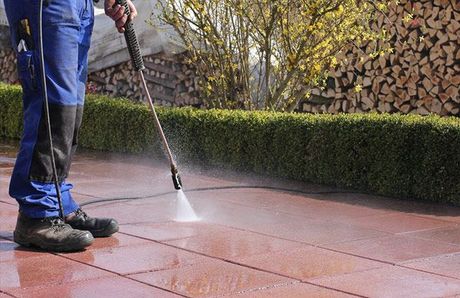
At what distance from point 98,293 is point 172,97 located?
7.62m

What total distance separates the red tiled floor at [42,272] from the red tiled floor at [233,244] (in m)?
0.64

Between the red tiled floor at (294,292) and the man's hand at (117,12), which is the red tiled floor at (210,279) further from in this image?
the man's hand at (117,12)

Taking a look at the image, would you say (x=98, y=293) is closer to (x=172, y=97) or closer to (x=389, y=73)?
(x=389, y=73)

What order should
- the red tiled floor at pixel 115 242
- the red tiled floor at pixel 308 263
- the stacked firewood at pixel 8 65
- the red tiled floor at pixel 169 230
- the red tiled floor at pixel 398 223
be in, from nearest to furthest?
the red tiled floor at pixel 308 263 < the red tiled floor at pixel 115 242 < the red tiled floor at pixel 169 230 < the red tiled floor at pixel 398 223 < the stacked firewood at pixel 8 65

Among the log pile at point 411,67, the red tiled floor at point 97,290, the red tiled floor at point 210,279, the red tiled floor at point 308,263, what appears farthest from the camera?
the log pile at point 411,67

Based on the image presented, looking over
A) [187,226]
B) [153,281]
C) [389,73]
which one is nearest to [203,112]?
[389,73]

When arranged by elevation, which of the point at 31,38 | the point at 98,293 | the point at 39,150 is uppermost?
the point at 31,38

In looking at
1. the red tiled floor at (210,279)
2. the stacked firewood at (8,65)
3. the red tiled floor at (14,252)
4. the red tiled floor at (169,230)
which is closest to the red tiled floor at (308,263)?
the red tiled floor at (210,279)

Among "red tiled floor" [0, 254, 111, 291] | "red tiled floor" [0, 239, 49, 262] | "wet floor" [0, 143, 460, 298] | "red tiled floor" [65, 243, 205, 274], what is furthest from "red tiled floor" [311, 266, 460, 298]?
"red tiled floor" [0, 239, 49, 262]

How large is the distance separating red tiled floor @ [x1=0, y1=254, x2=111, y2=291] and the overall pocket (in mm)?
839

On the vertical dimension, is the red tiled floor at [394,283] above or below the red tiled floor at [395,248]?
below

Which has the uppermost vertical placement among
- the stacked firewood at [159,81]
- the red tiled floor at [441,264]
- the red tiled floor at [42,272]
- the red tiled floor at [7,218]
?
the stacked firewood at [159,81]

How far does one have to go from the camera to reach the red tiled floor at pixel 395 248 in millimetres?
4492

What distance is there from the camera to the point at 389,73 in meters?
9.70
